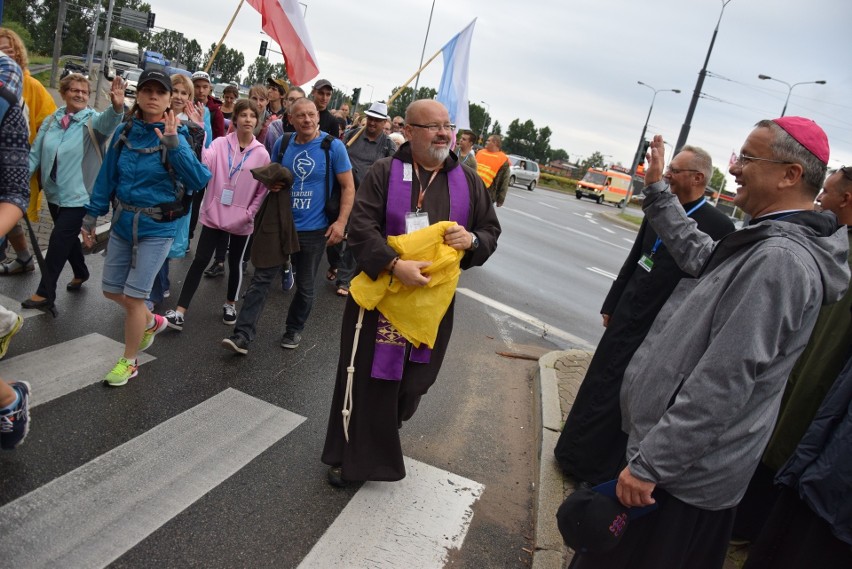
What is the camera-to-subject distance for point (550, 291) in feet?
32.6

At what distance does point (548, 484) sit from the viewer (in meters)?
3.83

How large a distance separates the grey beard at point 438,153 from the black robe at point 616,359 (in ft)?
4.35

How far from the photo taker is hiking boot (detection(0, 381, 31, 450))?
285 centimetres

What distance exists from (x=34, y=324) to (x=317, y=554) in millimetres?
3203

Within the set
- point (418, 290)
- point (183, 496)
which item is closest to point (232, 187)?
point (418, 290)

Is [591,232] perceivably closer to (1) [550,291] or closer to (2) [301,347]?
(1) [550,291]

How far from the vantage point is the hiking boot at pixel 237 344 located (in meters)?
4.90

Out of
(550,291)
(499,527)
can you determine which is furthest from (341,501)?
(550,291)

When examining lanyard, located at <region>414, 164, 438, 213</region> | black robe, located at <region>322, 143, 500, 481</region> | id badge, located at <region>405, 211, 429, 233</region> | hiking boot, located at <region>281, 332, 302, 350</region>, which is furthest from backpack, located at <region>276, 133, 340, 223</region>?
id badge, located at <region>405, 211, 429, 233</region>

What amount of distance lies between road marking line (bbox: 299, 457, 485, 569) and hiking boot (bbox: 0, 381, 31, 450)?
1448 mm

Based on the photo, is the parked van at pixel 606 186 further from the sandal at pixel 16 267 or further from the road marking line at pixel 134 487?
the road marking line at pixel 134 487

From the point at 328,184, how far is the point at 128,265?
1.76 meters

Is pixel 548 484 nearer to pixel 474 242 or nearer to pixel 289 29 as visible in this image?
pixel 474 242

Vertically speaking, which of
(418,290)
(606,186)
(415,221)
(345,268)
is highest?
(415,221)
